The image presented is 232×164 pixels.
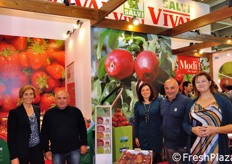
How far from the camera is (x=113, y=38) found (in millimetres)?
5258

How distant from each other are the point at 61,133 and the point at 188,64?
624 centimetres

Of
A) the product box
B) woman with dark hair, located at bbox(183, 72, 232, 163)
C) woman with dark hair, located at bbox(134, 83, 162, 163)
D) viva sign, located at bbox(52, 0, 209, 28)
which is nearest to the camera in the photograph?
woman with dark hair, located at bbox(183, 72, 232, 163)

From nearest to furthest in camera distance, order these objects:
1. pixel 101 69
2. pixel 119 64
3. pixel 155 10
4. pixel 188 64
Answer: pixel 101 69
pixel 119 64
pixel 155 10
pixel 188 64

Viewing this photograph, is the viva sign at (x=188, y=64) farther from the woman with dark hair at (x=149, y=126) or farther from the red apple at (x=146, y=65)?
the woman with dark hair at (x=149, y=126)

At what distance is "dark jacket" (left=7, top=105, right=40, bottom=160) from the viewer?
106 inches

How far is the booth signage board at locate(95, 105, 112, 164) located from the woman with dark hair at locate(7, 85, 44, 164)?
1295 millimetres

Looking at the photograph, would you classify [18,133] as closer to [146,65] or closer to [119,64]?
[119,64]

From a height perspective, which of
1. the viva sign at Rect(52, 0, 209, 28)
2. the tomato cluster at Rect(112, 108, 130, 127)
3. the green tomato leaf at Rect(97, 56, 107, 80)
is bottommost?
the tomato cluster at Rect(112, 108, 130, 127)

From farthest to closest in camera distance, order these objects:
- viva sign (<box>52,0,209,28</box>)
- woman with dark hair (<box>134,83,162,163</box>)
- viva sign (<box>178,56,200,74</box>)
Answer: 1. viva sign (<box>178,56,200,74</box>)
2. viva sign (<box>52,0,209,28</box>)
3. woman with dark hair (<box>134,83,162,163</box>)

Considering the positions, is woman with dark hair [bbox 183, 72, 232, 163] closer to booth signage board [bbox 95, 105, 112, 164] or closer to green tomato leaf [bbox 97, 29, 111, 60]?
booth signage board [bbox 95, 105, 112, 164]

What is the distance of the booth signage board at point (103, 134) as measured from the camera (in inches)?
158

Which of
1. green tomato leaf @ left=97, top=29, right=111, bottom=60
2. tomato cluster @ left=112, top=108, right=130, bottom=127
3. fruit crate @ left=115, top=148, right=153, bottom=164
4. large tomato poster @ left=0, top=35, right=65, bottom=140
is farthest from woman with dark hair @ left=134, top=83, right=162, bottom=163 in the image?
large tomato poster @ left=0, top=35, right=65, bottom=140

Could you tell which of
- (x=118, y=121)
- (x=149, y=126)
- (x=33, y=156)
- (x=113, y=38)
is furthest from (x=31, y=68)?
(x=149, y=126)

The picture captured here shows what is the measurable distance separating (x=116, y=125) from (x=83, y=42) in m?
1.70
